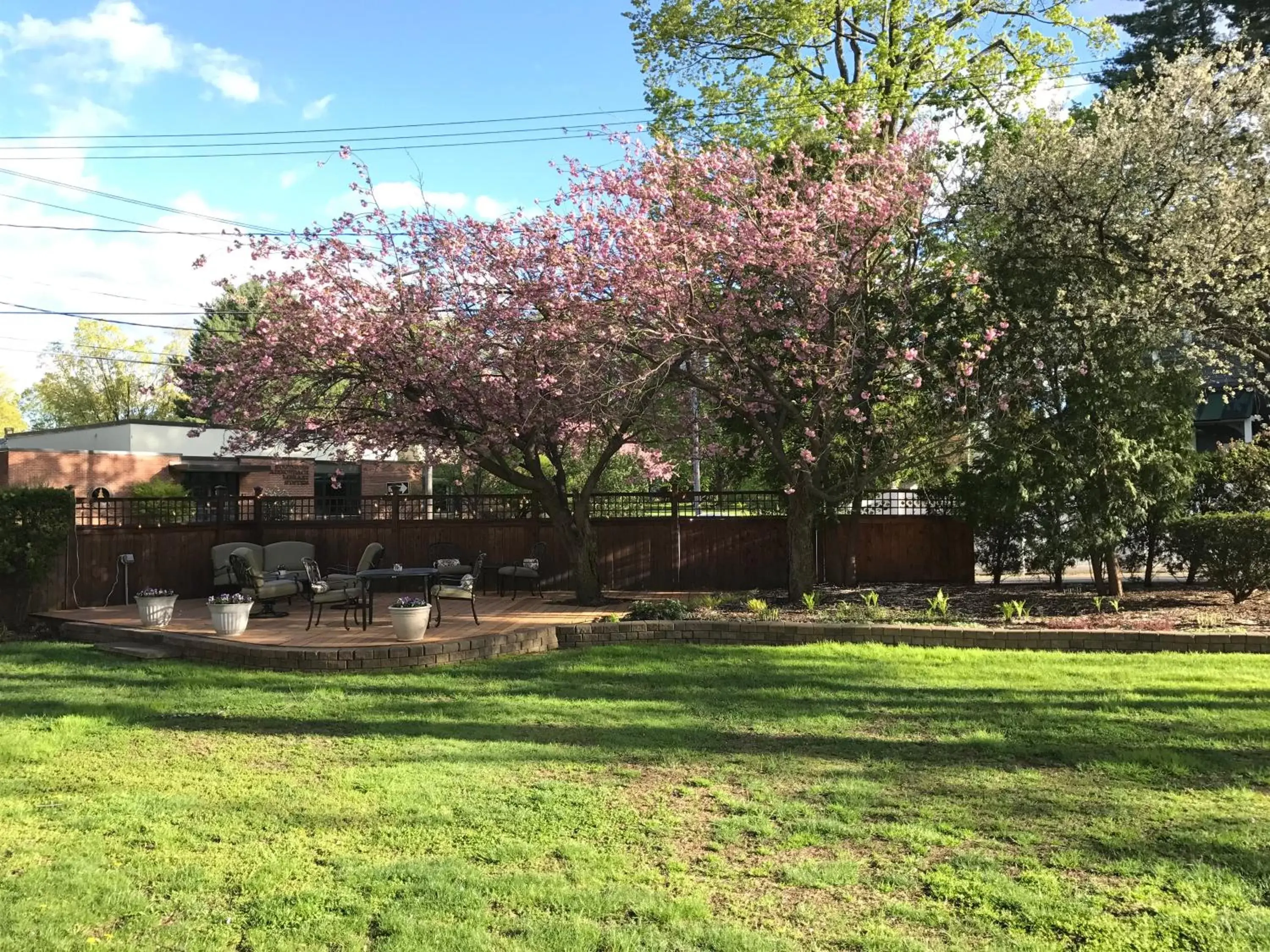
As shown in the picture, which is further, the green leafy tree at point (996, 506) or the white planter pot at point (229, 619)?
the green leafy tree at point (996, 506)

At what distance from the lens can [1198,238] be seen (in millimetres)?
8977

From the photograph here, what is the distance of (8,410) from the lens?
47.2 meters

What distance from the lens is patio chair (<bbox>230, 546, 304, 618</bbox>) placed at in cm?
1046

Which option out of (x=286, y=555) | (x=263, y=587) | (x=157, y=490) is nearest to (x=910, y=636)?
(x=263, y=587)

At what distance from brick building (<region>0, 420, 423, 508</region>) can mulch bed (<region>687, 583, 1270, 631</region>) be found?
1382 cm

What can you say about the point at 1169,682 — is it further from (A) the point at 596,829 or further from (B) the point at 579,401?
(B) the point at 579,401

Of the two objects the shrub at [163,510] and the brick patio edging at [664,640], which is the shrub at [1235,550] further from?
the shrub at [163,510]

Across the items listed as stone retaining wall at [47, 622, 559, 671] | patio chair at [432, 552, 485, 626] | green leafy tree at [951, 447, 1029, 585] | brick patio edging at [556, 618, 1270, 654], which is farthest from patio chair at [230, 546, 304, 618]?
green leafy tree at [951, 447, 1029, 585]

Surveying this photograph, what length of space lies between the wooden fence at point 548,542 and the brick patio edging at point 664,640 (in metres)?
3.13

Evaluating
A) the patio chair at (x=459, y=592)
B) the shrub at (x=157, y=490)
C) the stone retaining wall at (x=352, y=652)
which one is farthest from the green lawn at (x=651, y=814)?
the shrub at (x=157, y=490)

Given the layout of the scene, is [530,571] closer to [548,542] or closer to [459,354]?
[548,542]

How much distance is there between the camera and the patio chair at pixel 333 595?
31.8 ft

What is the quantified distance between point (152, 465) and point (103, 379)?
77.7 ft

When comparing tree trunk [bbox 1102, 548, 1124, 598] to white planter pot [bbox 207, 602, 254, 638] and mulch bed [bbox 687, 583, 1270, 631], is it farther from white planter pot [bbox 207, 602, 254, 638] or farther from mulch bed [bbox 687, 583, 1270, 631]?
white planter pot [bbox 207, 602, 254, 638]
